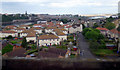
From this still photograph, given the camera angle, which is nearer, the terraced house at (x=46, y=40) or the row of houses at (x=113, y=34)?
the terraced house at (x=46, y=40)

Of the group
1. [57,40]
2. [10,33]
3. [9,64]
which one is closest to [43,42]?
[57,40]

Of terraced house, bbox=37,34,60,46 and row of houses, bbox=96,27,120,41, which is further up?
row of houses, bbox=96,27,120,41

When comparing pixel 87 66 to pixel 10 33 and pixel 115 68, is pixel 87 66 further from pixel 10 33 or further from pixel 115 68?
pixel 10 33

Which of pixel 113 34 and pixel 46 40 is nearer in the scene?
pixel 46 40

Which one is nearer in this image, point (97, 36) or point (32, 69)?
point (32, 69)

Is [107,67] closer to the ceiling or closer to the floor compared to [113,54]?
closer to the ceiling

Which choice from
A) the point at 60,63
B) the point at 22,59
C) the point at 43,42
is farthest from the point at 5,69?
the point at 43,42

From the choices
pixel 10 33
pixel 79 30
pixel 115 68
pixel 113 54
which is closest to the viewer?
pixel 115 68

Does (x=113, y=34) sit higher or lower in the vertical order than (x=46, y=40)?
higher

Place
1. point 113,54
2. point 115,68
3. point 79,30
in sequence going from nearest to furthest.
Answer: point 115,68 < point 113,54 < point 79,30

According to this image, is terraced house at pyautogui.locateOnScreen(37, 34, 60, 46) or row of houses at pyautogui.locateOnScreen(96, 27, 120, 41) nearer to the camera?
terraced house at pyautogui.locateOnScreen(37, 34, 60, 46)

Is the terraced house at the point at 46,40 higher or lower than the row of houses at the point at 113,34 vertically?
lower
